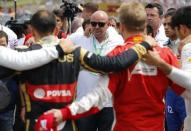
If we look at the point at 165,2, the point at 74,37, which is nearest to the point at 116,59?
the point at 74,37

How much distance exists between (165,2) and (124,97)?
11.3m

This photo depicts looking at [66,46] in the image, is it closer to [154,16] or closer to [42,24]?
[42,24]

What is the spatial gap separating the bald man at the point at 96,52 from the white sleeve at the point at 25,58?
2.25 meters

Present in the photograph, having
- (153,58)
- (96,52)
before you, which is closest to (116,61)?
(153,58)

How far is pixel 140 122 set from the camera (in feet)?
15.1

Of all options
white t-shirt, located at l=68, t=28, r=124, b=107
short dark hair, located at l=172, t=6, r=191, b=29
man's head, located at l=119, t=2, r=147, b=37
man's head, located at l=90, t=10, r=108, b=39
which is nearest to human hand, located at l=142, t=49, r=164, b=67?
man's head, located at l=119, t=2, r=147, b=37

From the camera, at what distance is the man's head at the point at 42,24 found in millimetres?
4828

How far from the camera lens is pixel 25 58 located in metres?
4.46

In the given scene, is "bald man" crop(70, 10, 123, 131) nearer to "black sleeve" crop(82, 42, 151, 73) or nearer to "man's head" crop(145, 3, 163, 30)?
"man's head" crop(145, 3, 163, 30)

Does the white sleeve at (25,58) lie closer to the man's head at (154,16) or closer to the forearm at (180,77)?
the forearm at (180,77)

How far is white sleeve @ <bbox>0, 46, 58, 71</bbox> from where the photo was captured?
4449mm

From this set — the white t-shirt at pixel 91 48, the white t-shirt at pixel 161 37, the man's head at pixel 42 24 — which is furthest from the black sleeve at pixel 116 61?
the white t-shirt at pixel 161 37

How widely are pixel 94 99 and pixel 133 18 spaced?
71cm

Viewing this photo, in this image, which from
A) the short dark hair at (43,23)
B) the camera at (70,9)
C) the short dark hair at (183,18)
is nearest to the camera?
the short dark hair at (43,23)
